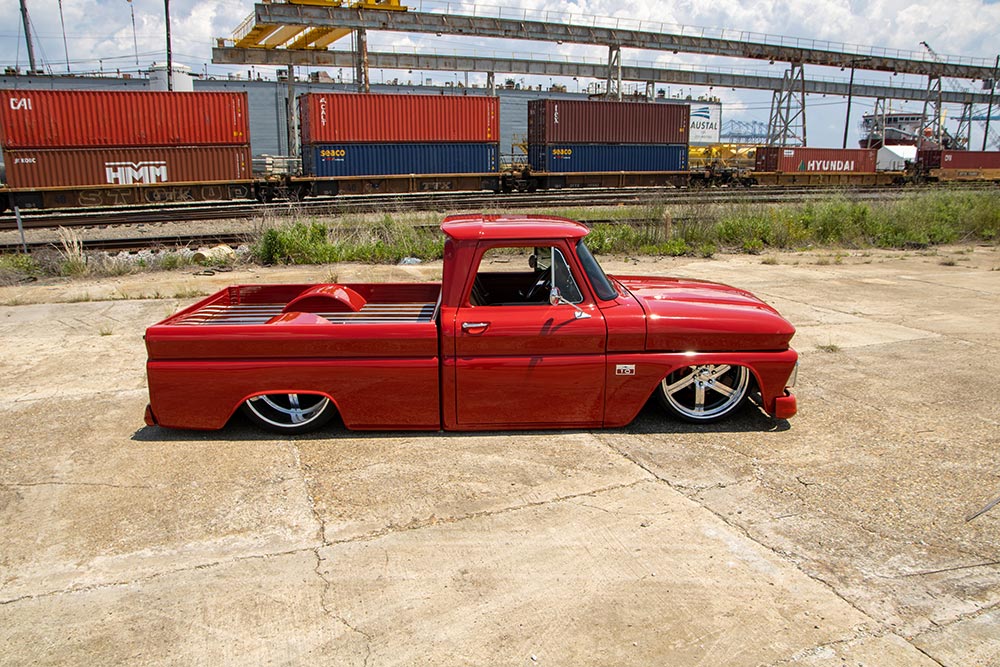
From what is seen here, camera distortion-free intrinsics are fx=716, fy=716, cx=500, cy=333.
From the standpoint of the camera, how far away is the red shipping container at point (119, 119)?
21812mm

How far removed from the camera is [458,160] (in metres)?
29.4

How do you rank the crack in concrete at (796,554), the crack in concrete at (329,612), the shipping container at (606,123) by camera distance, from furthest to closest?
the shipping container at (606,123), the crack in concrete at (796,554), the crack in concrete at (329,612)

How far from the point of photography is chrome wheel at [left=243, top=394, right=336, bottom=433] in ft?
16.7

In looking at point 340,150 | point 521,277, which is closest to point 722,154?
point 340,150

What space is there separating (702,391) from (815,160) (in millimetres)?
40512

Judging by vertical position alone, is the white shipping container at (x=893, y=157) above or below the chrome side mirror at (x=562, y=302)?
above

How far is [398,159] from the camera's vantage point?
92.8 feet

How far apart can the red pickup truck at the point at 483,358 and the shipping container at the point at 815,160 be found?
125 ft

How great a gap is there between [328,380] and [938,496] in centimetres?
387

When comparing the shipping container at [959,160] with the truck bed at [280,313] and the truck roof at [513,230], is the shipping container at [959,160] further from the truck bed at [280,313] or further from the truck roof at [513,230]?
the truck bed at [280,313]

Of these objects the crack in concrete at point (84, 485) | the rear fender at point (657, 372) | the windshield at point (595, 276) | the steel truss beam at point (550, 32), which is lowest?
the crack in concrete at point (84, 485)

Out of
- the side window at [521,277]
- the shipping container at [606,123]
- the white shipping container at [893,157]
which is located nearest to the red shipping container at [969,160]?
the white shipping container at [893,157]

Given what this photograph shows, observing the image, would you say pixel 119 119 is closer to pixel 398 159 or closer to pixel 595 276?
pixel 398 159

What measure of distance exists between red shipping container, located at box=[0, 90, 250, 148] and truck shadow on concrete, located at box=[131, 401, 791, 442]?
21117mm
